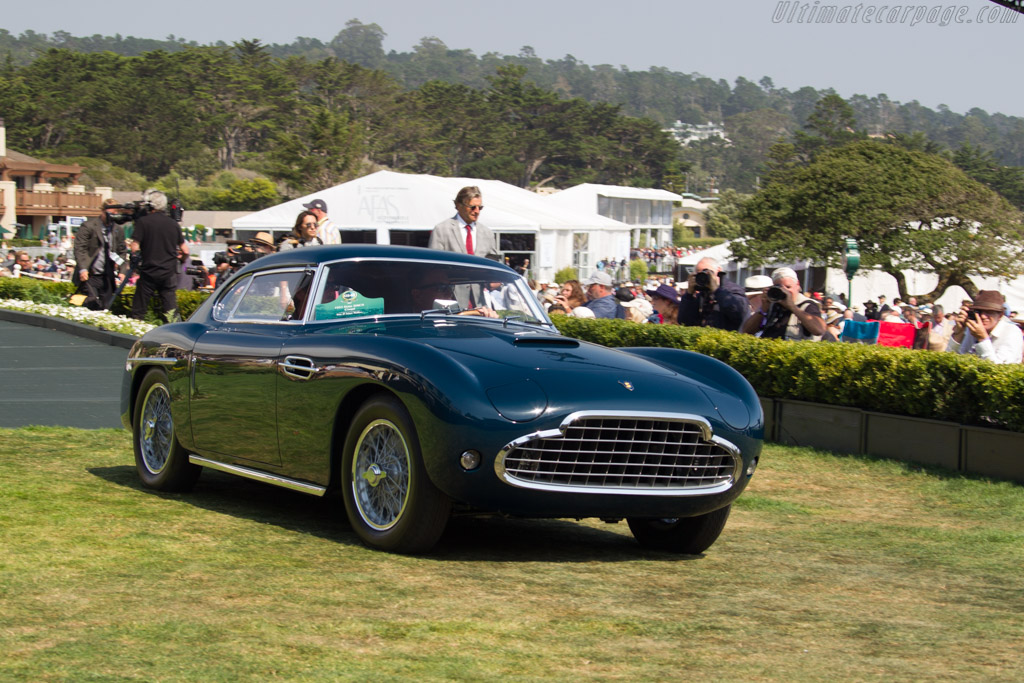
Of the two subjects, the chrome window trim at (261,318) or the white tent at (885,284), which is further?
the white tent at (885,284)

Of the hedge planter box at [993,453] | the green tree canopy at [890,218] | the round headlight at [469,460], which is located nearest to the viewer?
the round headlight at [469,460]

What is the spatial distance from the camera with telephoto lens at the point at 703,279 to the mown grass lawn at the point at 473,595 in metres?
5.23

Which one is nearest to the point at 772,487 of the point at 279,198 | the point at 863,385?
the point at 863,385

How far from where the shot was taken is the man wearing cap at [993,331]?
10914 mm

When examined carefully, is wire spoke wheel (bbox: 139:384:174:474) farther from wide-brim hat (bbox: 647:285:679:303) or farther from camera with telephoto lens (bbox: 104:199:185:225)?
camera with telephoto lens (bbox: 104:199:185:225)

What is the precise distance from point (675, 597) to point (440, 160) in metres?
158

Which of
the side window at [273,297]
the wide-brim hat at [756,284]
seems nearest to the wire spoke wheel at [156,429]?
the side window at [273,297]

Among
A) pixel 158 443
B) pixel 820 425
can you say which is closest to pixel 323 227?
pixel 158 443

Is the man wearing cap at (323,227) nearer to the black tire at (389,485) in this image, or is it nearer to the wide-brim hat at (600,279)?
the wide-brim hat at (600,279)

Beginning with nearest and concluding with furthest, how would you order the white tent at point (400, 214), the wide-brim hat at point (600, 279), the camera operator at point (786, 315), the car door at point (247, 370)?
the car door at point (247, 370) < the camera operator at point (786, 315) < the wide-brim hat at point (600, 279) < the white tent at point (400, 214)

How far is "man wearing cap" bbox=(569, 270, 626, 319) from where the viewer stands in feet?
50.0

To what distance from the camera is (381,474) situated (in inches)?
240

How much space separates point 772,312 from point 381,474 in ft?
23.6

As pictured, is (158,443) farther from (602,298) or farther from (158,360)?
(602,298)
